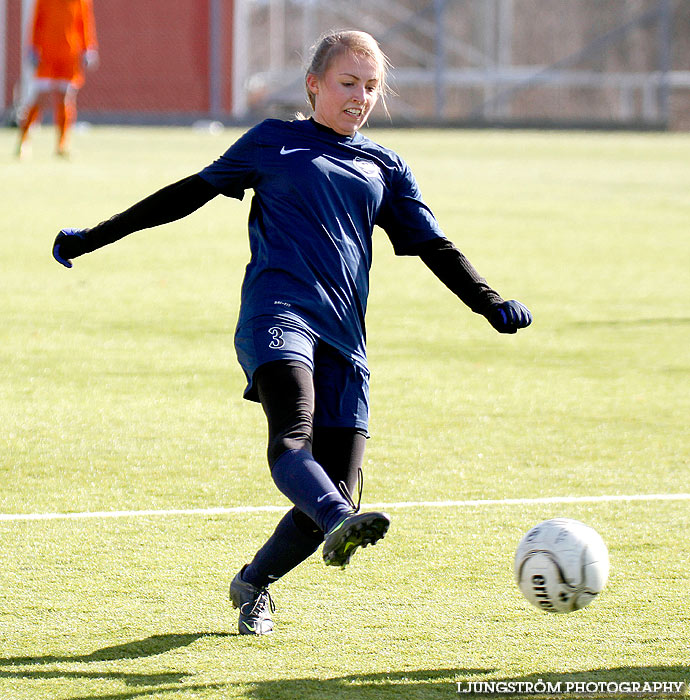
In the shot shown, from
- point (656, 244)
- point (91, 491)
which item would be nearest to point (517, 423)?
point (91, 491)

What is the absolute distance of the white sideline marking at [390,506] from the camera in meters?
5.08

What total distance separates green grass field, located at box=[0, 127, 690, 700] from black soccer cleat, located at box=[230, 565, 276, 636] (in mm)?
42

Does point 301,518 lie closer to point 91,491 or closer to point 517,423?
point 91,491

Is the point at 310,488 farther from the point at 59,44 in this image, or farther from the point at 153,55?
the point at 153,55

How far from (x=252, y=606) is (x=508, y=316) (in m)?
1.05

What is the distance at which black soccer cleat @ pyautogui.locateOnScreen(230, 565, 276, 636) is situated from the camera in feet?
13.0

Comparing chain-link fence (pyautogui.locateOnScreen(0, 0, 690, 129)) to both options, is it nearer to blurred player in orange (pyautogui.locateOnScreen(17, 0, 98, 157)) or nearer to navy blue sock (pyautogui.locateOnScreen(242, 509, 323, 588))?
blurred player in orange (pyautogui.locateOnScreen(17, 0, 98, 157))

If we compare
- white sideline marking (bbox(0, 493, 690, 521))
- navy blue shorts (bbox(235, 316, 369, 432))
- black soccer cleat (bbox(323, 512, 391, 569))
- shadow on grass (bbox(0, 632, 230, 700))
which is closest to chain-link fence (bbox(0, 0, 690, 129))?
white sideline marking (bbox(0, 493, 690, 521))

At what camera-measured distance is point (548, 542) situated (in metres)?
3.90

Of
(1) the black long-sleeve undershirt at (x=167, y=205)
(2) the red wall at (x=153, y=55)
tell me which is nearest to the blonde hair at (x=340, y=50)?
(1) the black long-sleeve undershirt at (x=167, y=205)

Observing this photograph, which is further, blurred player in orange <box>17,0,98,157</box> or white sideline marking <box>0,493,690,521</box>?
blurred player in orange <box>17,0,98,157</box>

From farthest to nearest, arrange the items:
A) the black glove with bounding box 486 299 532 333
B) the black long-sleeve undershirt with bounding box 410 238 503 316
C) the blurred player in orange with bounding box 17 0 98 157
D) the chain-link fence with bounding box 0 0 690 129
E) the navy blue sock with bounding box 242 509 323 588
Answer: the chain-link fence with bounding box 0 0 690 129, the blurred player in orange with bounding box 17 0 98 157, the black long-sleeve undershirt with bounding box 410 238 503 316, the black glove with bounding box 486 299 532 333, the navy blue sock with bounding box 242 509 323 588

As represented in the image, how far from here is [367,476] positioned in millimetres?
5762

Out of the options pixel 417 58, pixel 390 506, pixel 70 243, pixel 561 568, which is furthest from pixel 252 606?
pixel 417 58
